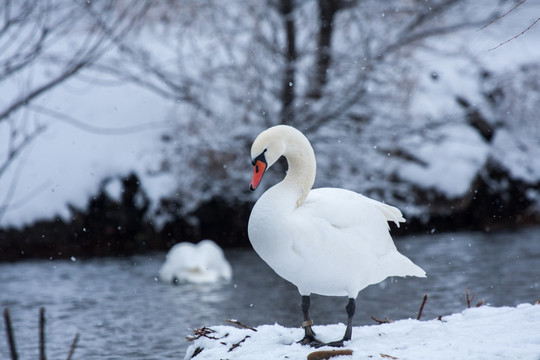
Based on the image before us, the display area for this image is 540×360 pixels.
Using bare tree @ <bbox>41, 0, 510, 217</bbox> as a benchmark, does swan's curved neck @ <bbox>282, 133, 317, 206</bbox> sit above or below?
below

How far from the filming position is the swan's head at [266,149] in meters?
4.66

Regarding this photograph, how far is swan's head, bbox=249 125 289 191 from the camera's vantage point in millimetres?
4656

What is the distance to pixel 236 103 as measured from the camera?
43.9 feet

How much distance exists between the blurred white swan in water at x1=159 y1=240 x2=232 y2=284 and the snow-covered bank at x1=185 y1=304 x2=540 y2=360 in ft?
16.6

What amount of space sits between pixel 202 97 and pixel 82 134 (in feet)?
6.97

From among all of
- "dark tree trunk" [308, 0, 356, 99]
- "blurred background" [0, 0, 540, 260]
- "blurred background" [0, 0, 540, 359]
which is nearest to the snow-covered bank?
"blurred background" [0, 0, 540, 359]

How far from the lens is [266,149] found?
15.4 ft

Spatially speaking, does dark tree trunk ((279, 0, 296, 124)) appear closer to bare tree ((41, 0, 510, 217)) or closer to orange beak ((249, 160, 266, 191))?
bare tree ((41, 0, 510, 217))

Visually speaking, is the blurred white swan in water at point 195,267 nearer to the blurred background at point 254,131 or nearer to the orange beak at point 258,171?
the blurred background at point 254,131

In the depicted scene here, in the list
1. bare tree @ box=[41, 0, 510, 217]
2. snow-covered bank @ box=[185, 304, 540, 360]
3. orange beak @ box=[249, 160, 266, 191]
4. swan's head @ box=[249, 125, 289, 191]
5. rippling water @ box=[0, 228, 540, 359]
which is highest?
bare tree @ box=[41, 0, 510, 217]

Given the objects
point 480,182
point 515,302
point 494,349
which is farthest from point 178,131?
point 494,349

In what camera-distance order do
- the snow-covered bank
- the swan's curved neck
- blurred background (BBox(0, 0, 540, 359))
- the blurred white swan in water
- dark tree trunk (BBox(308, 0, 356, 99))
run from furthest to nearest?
dark tree trunk (BBox(308, 0, 356, 99)), blurred background (BBox(0, 0, 540, 359)), the blurred white swan in water, the swan's curved neck, the snow-covered bank

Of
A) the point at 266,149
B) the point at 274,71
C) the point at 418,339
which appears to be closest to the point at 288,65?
the point at 274,71

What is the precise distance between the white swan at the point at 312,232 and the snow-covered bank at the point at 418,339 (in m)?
0.22
